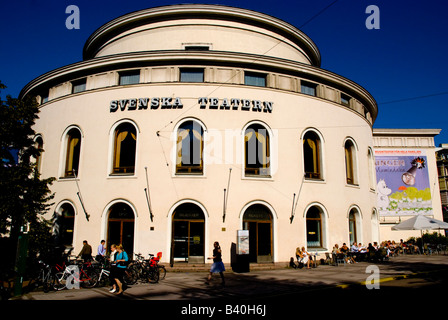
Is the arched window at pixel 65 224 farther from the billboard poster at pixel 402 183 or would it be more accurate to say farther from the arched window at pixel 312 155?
the billboard poster at pixel 402 183

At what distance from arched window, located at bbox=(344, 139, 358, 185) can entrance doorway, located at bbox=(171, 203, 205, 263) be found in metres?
10.9

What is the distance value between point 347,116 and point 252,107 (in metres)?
7.54

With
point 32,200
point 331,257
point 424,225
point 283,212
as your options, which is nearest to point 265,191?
point 283,212

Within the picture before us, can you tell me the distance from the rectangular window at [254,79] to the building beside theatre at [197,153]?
63 mm

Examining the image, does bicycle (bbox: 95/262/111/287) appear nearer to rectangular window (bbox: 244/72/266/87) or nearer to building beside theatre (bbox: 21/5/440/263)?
building beside theatre (bbox: 21/5/440/263)

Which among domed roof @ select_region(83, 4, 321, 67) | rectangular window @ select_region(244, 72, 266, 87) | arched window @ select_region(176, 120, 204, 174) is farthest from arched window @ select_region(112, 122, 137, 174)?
rectangular window @ select_region(244, 72, 266, 87)

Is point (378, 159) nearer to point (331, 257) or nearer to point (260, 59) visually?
point (331, 257)

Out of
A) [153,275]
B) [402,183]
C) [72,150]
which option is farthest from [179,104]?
[402,183]

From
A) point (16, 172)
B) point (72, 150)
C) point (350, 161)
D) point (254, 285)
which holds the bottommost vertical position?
point (254, 285)

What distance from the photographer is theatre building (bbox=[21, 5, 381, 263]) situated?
1780 cm

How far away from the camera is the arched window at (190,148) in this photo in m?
18.3

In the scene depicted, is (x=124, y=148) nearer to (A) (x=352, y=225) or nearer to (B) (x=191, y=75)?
(B) (x=191, y=75)

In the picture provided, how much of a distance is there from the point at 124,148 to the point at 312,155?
11172 mm

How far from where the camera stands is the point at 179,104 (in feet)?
60.6
